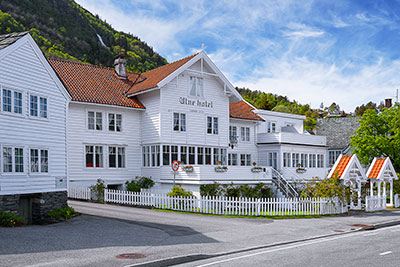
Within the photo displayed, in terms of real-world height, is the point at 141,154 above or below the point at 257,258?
above

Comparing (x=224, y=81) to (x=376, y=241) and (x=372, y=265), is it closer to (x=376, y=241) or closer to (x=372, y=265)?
(x=376, y=241)

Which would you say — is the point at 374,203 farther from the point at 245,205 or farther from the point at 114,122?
the point at 114,122

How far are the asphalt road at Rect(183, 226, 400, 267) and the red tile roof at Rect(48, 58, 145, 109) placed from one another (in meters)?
19.9

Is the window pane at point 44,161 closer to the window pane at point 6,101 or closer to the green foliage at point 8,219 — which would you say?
the window pane at point 6,101

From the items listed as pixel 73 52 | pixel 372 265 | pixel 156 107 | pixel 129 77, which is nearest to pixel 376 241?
pixel 372 265

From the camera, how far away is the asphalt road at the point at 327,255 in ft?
37.6

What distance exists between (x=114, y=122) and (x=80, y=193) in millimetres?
5856

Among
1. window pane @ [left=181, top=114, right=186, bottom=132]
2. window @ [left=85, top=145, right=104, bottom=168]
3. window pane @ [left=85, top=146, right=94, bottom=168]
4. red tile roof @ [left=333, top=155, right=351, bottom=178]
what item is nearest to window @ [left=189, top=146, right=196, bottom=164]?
window pane @ [left=181, top=114, right=186, bottom=132]

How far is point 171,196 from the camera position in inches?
1006

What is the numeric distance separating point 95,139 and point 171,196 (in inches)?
338

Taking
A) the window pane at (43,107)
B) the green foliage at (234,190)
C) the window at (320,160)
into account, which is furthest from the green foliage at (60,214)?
the window at (320,160)

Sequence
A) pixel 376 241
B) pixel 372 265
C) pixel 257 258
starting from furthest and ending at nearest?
pixel 376 241 < pixel 257 258 < pixel 372 265

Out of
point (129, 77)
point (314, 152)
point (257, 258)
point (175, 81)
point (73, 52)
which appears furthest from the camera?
point (73, 52)

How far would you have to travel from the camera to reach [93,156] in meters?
31.0
